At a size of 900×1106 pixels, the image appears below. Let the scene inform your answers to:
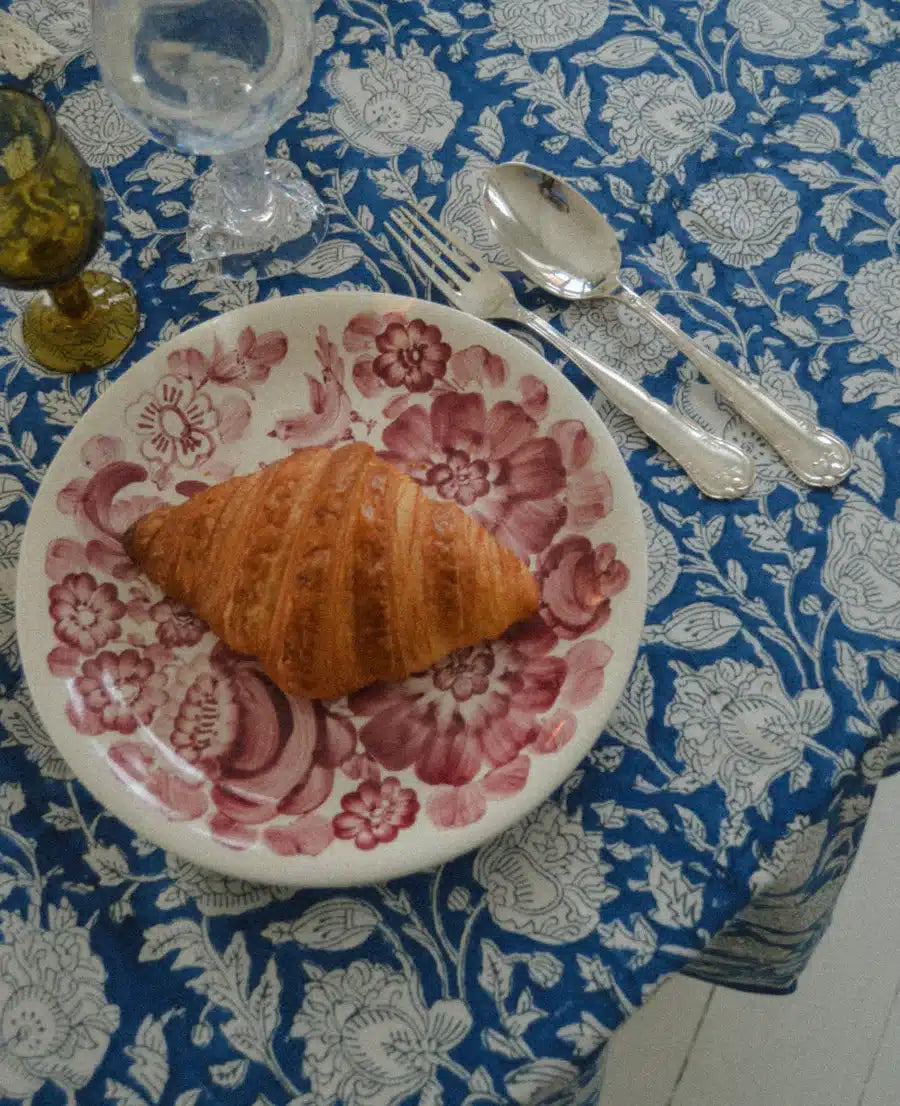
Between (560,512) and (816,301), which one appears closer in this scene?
(560,512)

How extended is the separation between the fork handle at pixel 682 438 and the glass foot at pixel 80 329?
12.3 inches

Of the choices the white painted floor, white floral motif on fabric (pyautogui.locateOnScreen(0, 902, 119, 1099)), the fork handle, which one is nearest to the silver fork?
the fork handle

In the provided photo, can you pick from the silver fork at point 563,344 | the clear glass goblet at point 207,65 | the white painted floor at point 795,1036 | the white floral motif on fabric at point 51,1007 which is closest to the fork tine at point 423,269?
the silver fork at point 563,344

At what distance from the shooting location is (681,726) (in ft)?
2.00

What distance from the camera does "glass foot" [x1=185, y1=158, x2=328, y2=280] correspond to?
742mm

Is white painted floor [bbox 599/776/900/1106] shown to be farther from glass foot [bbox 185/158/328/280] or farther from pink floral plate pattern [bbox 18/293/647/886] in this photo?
glass foot [bbox 185/158/328/280]

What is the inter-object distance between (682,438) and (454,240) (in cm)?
22

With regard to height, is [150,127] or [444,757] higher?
[150,127]

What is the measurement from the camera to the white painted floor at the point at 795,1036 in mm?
1101

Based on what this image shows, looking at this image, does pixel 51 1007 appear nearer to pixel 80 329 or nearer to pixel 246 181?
pixel 80 329

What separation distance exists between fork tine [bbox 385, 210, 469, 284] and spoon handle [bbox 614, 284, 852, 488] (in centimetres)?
17

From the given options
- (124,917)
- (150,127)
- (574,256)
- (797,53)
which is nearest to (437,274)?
(574,256)

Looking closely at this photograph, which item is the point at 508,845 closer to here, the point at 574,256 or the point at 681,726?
the point at 681,726

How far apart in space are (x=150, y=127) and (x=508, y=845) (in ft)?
1.65
